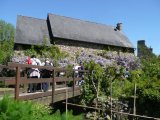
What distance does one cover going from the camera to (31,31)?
3378cm

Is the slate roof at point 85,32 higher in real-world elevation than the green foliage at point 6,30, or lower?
lower

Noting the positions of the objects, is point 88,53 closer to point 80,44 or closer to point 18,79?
point 80,44

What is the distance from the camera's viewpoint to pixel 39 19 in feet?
120

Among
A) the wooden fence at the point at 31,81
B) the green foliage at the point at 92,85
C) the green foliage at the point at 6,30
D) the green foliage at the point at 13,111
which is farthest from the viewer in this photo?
the green foliage at the point at 6,30

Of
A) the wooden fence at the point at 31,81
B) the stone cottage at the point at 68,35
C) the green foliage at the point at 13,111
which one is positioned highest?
the stone cottage at the point at 68,35

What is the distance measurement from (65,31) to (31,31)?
3.62 meters

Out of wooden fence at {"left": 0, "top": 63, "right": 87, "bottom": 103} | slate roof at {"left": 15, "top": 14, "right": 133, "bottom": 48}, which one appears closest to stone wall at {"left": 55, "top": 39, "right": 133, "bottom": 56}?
Answer: slate roof at {"left": 15, "top": 14, "right": 133, "bottom": 48}

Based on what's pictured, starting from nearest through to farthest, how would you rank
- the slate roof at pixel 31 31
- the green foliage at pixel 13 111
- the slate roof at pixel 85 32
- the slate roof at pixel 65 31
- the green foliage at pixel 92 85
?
the green foliage at pixel 13 111, the green foliage at pixel 92 85, the slate roof at pixel 31 31, the slate roof at pixel 65 31, the slate roof at pixel 85 32

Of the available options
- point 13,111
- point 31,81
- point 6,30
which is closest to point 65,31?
point 31,81

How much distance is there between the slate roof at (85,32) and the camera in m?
35.6

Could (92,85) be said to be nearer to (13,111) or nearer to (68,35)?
(13,111)

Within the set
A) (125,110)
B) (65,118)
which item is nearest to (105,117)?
(125,110)

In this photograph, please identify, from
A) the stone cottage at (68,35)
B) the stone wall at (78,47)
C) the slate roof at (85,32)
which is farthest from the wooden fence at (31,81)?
the slate roof at (85,32)

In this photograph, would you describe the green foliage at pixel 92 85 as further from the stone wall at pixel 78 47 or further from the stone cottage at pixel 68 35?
the stone wall at pixel 78 47
